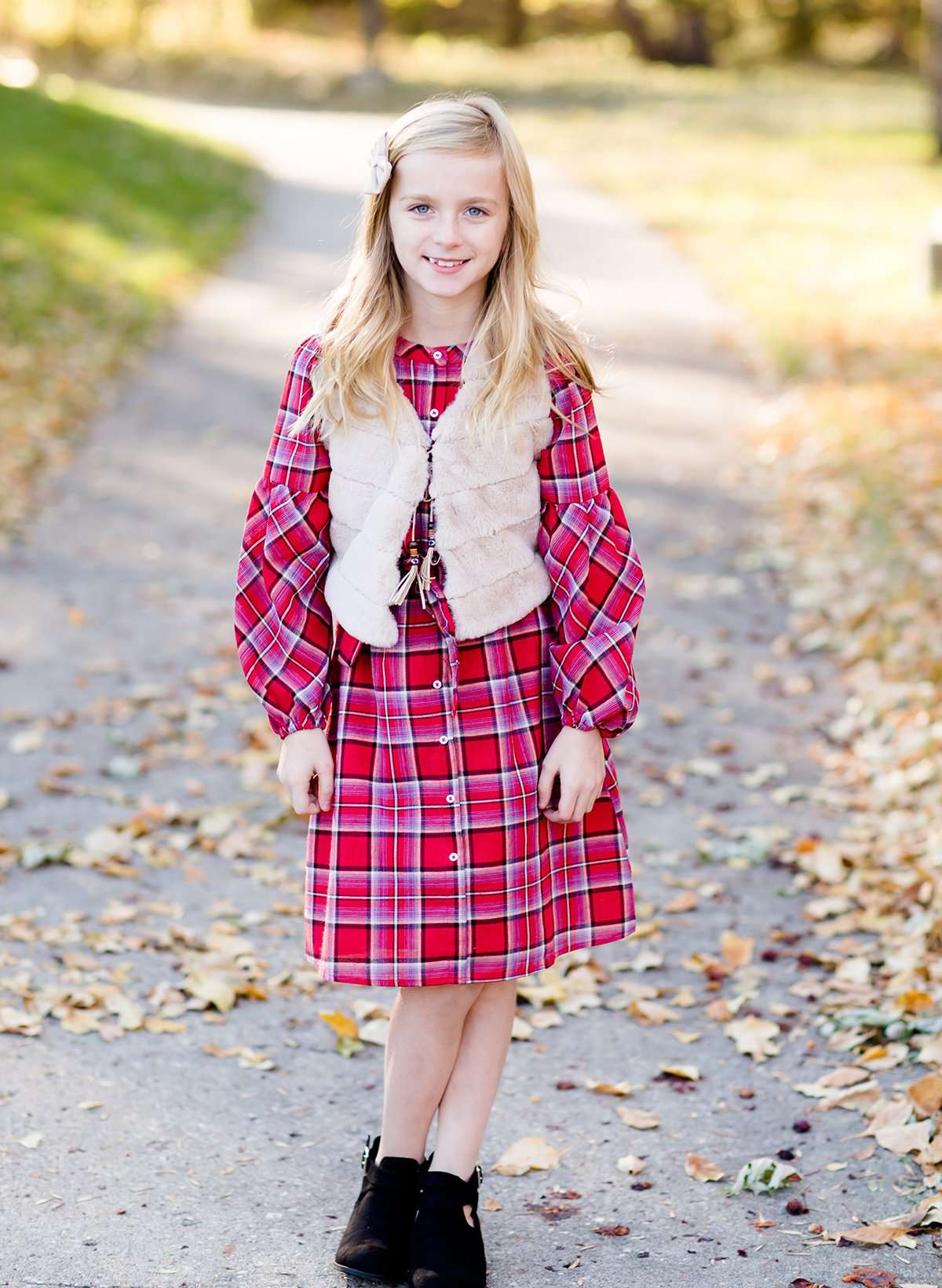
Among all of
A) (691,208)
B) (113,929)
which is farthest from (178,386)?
(691,208)

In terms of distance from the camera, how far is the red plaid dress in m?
2.49

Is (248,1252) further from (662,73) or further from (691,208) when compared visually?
(662,73)

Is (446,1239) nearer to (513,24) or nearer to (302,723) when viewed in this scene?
(302,723)

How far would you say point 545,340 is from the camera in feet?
8.36

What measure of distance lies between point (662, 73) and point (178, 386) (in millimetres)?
27946

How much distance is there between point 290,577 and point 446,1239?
109cm

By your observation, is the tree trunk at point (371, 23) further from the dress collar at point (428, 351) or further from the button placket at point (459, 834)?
the button placket at point (459, 834)

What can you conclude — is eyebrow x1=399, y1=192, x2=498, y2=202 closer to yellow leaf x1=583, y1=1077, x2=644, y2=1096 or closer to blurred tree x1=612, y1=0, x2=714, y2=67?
yellow leaf x1=583, y1=1077, x2=644, y2=1096

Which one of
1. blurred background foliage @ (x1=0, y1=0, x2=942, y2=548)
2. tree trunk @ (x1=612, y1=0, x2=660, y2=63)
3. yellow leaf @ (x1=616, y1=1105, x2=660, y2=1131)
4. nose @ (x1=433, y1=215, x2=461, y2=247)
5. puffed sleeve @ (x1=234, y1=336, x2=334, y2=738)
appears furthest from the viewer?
tree trunk @ (x1=612, y1=0, x2=660, y2=63)

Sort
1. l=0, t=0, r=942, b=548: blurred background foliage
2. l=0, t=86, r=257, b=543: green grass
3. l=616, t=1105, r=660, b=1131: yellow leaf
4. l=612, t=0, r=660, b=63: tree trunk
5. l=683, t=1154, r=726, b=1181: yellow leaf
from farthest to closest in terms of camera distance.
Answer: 1. l=612, t=0, r=660, b=63: tree trunk
2. l=0, t=0, r=942, b=548: blurred background foliage
3. l=0, t=86, r=257, b=543: green grass
4. l=616, t=1105, r=660, b=1131: yellow leaf
5. l=683, t=1154, r=726, b=1181: yellow leaf

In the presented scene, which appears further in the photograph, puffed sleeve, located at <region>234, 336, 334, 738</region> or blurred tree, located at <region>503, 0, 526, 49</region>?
blurred tree, located at <region>503, 0, 526, 49</region>

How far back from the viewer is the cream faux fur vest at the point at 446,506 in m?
2.45

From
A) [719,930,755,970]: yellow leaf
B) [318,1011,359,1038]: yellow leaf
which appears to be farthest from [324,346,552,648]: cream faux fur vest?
[719,930,755,970]: yellow leaf

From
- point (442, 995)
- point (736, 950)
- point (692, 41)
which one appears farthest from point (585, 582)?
point (692, 41)
